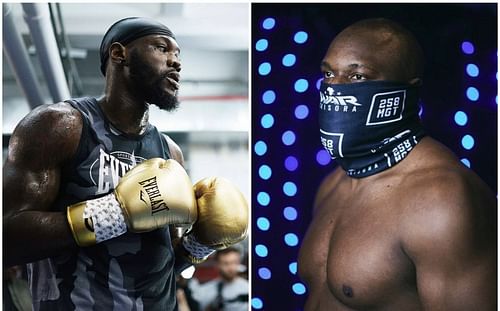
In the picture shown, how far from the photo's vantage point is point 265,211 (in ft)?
6.71

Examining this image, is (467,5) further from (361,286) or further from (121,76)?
(121,76)

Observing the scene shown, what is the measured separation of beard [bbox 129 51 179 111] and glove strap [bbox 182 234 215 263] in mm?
411

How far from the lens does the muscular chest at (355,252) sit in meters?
1.90

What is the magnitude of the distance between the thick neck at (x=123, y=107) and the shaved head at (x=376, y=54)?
56 cm

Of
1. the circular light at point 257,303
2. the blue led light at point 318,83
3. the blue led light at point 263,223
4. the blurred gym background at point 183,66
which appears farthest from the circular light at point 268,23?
the blurred gym background at point 183,66

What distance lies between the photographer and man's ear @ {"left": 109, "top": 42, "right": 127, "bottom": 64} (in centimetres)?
193

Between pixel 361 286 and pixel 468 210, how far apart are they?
0.36 meters

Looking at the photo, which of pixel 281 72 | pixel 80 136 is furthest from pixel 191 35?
pixel 80 136

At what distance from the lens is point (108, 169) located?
5.95 ft

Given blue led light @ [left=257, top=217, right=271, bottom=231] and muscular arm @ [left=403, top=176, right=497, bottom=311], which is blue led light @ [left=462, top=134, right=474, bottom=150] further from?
blue led light @ [left=257, top=217, right=271, bottom=231]

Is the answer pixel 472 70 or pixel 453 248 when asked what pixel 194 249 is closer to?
pixel 453 248

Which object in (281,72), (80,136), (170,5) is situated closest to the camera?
(80,136)

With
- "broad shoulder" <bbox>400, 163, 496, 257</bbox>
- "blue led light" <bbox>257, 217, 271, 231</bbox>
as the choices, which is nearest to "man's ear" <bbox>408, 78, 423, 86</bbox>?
"broad shoulder" <bbox>400, 163, 496, 257</bbox>

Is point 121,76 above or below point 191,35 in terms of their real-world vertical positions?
above
